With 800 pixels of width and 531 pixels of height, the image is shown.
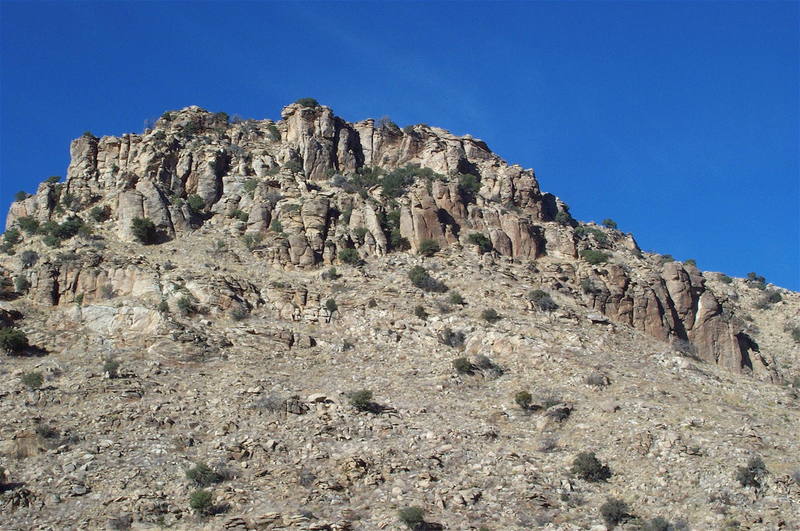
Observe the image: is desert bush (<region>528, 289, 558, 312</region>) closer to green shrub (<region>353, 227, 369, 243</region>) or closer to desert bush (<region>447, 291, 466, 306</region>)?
desert bush (<region>447, 291, 466, 306</region>)

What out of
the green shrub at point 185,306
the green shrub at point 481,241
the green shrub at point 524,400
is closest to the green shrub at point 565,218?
the green shrub at point 481,241

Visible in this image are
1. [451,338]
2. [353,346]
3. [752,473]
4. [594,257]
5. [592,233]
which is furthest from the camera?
[592,233]

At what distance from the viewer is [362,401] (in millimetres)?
35812

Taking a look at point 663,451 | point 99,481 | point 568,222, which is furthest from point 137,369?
point 568,222

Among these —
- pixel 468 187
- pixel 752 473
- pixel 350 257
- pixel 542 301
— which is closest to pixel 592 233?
pixel 468 187

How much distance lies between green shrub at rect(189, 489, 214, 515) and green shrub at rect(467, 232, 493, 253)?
30563 mm

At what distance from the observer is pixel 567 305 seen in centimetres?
4891

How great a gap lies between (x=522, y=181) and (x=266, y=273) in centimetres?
2597

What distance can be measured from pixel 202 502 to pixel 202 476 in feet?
6.24

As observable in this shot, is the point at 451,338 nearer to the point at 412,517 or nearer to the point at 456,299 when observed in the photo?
the point at 456,299

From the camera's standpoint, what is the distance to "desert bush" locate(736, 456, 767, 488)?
1151 inches

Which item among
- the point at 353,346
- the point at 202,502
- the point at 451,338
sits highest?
the point at 451,338

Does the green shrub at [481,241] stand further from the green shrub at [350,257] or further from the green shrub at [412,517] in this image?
the green shrub at [412,517]

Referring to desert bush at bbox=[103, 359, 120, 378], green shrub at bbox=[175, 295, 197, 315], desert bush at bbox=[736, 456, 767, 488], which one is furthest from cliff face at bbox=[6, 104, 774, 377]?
desert bush at bbox=[736, 456, 767, 488]
